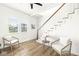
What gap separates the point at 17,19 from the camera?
1.32m

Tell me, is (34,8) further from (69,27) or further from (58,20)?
(69,27)

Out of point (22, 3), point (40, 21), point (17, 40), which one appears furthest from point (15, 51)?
point (22, 3)

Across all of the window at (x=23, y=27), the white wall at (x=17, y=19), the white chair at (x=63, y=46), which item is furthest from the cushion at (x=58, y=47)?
the window at (x=23, y=27)

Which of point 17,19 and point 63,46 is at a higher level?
point 17,19

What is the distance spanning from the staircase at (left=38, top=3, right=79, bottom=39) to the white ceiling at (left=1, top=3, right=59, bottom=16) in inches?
5.7

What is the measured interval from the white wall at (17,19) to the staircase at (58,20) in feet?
0.46

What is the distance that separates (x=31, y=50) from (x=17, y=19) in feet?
1.72

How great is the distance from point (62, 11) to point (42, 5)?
0.32 m

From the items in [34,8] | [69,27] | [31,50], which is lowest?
[31,50]

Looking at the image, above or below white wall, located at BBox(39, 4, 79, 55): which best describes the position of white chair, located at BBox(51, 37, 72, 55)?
below

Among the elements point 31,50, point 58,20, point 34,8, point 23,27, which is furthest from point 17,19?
point 58,20

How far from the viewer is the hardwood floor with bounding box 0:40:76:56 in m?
1.30

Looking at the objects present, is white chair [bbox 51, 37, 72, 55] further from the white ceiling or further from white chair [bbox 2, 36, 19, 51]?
white chair [bbox 2, 36, 19, 51]

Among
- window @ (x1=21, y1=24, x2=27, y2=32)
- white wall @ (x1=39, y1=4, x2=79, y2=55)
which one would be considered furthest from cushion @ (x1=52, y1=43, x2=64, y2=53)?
window @ (x1=21, y1=24, x2=27, y2=32)
